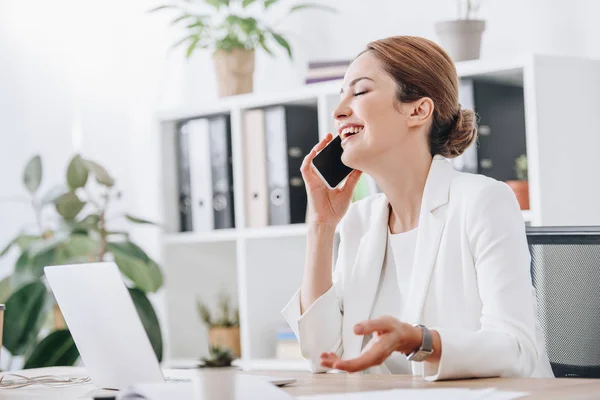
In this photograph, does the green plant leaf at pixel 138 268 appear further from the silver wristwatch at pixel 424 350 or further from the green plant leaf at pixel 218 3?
the silver wristwatch at pixel 424 350

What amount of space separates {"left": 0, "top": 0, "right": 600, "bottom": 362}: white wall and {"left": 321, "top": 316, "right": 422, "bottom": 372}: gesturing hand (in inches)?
74.2

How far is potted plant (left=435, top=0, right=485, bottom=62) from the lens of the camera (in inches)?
112

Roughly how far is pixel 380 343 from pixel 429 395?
11 cm

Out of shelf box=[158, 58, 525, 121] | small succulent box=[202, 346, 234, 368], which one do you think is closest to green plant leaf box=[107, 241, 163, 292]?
shelf box=[158, 58, 525, 121]

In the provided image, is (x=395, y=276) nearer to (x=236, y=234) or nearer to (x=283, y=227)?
(x=283, y=227)

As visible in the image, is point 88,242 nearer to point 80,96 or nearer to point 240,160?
point 240,160

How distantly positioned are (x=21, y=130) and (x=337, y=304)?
2138 millimetres

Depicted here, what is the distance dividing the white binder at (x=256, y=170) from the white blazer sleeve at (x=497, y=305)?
1.62 meters

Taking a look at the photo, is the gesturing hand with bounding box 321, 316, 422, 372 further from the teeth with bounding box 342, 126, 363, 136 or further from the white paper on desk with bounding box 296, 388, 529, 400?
the teeth with bounding box 342, 126, 363, 136

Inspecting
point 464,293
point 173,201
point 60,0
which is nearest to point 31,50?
point 60,0

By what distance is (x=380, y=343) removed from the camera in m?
1.31

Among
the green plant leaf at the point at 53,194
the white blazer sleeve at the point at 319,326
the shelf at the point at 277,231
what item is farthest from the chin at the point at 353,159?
the green plant leaf at the point at 53,194

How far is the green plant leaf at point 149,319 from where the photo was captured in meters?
3.15

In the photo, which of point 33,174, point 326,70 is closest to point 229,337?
point 33,174
